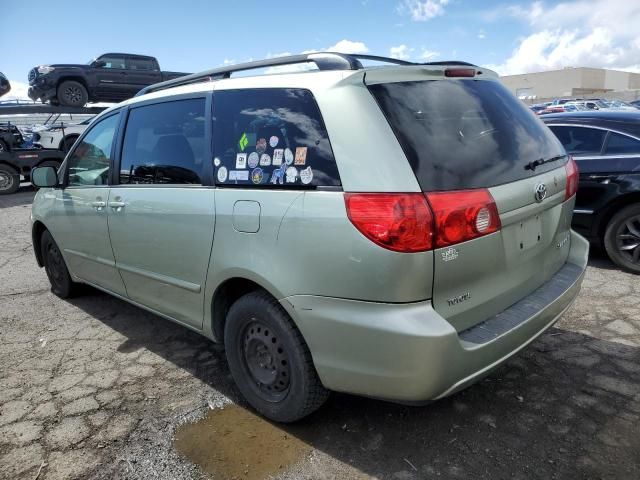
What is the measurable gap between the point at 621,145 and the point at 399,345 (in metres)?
4.21

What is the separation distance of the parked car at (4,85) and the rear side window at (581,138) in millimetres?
14186

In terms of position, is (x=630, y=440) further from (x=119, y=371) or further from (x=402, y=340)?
(x=119, y=371)

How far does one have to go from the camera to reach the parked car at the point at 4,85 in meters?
13.5

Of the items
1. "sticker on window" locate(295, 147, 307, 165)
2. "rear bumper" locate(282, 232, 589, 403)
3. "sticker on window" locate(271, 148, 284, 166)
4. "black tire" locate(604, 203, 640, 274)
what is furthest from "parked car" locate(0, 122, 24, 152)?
"black tire" locate(604, 203, 640, 274)

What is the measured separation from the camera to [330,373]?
88.4 inches

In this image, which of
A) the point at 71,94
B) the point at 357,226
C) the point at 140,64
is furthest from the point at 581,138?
the point at 71,94

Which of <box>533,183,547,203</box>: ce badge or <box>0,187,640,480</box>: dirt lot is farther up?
<box>533,183,547,203</box>: ce badge

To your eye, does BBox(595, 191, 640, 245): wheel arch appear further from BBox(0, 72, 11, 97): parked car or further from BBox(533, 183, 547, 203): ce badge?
BBox(0, 72, 11, 97): parked car

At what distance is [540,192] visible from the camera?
2.46 meters

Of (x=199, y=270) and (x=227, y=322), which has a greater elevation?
(x=199, y=270)

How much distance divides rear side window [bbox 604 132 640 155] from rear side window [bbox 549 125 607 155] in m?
0.08

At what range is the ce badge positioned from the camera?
243cm

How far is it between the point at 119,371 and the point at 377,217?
233 centimetres

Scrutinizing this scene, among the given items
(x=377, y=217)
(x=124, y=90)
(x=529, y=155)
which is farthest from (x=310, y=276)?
(x=124, y=90)
